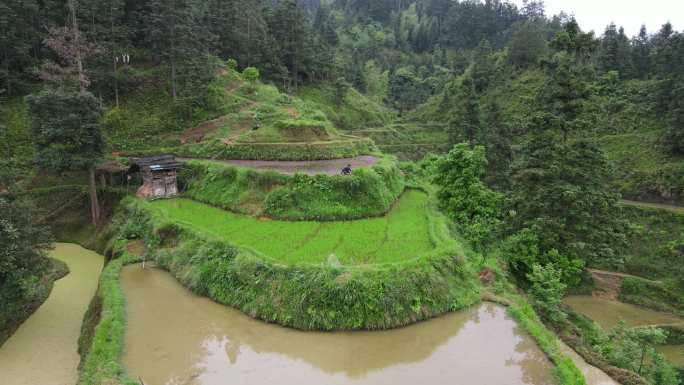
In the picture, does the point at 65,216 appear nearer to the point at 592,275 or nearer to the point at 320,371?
the point at 320,371

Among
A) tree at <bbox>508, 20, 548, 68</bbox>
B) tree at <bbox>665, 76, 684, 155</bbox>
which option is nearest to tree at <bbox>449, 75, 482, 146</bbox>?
tree at <bbox>665, 76, 684, 155</bbox>

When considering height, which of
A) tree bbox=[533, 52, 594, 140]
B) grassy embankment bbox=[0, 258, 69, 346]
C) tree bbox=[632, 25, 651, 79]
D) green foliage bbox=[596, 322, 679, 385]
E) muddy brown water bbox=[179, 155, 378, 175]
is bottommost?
grassy embankment bbox=[0, 258, 69, 346]

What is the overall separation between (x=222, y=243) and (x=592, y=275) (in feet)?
73.7

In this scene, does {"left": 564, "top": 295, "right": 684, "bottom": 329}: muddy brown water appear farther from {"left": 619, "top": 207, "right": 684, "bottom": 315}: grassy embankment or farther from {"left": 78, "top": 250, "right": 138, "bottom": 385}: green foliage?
{"left": 78, "top": 250, "right": 138, "bottom": 385}: green foliage

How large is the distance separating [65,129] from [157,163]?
475cm

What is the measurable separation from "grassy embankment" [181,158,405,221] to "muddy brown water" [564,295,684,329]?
1195 centimetres

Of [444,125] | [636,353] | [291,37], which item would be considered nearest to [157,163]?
[636,353]

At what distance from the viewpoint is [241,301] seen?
43.4ft

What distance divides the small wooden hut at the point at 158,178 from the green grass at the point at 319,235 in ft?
7.30

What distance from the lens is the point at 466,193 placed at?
21141 mm

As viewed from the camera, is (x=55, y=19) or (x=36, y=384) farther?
(x=55, y=19)

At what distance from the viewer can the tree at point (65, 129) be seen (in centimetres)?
1992

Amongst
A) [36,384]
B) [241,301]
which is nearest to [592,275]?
[241,301]

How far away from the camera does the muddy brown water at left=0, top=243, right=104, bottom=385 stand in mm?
11203
